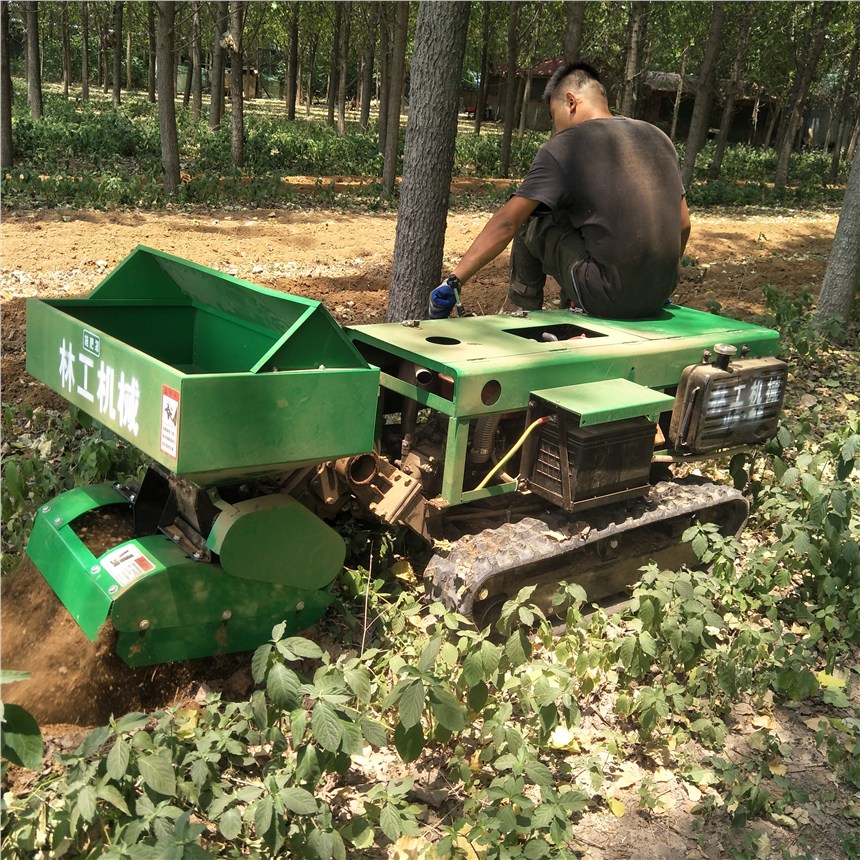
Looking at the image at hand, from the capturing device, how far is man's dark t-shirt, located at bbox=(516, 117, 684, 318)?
13.7ft

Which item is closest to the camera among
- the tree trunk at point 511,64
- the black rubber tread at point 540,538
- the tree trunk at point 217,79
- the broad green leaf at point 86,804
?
the broad green leaf at point 86,804

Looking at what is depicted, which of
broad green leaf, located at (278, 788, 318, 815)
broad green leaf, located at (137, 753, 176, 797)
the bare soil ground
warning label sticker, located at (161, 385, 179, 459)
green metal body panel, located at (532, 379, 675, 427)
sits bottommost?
the bare soil ground

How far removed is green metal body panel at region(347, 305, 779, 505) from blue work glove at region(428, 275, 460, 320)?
118 mm

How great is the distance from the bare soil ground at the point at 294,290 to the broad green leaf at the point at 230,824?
0.83 metres

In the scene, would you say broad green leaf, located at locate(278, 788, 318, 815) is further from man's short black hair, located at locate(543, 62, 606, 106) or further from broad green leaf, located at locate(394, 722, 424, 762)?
man's short black hair, located at locate(543, 62, 606, 106)

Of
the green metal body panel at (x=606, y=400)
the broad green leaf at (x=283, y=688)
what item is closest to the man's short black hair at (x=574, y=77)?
the green metal body panel at (x=606, y=400)

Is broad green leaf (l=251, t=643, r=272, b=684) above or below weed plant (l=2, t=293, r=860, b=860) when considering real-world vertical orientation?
above

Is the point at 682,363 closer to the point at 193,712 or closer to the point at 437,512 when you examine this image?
the point at 437,512

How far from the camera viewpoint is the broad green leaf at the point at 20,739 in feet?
7.32

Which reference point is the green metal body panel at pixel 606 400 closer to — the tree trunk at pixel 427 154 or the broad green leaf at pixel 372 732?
the broad green leaf at pixel 372 732

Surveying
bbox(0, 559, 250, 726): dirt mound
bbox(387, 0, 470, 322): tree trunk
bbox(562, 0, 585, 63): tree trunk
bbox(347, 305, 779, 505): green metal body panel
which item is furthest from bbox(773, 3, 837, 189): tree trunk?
bbox(0, 559, 250, 726): dirt mound

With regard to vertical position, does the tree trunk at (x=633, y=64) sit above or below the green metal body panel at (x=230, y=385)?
above

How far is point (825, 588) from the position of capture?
388cm

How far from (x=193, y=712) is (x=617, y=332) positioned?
7.75 ft
